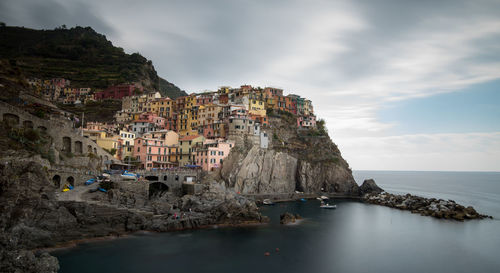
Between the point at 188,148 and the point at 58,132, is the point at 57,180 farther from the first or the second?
the point at 188,148

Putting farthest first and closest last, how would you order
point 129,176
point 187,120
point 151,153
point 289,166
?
point 187,120, point 289,166, point 151,153, point 129,176

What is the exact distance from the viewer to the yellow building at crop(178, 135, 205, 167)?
63.0m

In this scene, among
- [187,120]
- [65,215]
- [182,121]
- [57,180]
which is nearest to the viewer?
[65,215]

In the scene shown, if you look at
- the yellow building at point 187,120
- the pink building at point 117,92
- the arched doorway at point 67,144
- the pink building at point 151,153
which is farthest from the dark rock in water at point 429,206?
the pink building at point 117,92

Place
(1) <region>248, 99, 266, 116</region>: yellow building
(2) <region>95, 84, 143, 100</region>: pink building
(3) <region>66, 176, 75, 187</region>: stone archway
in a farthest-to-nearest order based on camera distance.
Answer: (2) <region>95, 84, 143, 100</region>: pink building → (1) <region>248, 99, 266, 116</region>: yellow building → (3) <region>66, 176, 75, 187</region>: stone archway

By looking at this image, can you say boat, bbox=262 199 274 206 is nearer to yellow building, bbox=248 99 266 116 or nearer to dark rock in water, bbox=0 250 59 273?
yellow building, bbox=248 99 266 116

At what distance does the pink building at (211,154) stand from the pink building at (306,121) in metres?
29.8

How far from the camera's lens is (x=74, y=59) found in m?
119

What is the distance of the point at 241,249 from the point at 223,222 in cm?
954

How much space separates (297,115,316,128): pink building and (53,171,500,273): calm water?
131 ft

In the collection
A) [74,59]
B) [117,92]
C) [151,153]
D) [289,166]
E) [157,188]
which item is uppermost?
[74,59]

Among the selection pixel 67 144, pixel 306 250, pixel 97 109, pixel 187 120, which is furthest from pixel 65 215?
pixel 97 109

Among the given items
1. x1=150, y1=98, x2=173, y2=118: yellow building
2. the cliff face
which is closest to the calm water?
the cliff face

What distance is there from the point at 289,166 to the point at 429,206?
3083 cm
